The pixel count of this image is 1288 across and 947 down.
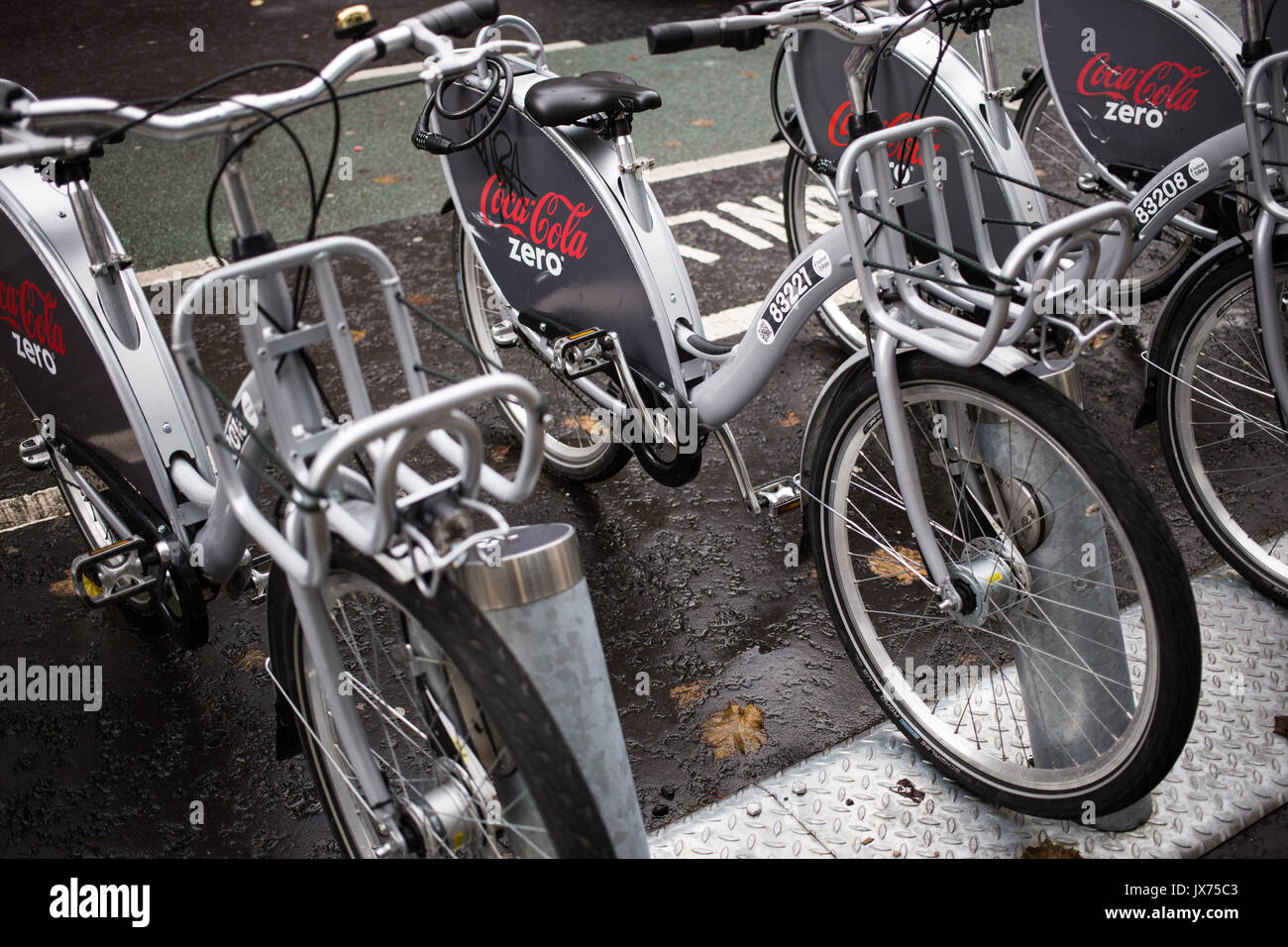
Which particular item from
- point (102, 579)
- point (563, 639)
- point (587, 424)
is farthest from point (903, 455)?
point (102, 579)

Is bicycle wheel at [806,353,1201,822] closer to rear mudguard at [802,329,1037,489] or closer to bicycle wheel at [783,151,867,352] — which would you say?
rear mudguard at [802,329,1037,489]

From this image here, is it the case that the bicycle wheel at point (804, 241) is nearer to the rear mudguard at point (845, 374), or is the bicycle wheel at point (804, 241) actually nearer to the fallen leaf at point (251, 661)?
the rear mudguard at point (845, 374)

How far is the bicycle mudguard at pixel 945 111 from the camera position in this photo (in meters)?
3.49

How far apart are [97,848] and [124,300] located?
1280 mm

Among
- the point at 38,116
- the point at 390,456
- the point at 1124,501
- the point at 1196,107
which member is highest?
the point at 38,116

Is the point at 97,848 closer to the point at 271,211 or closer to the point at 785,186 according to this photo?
the point at 785,186

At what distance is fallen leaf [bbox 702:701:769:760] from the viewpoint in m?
2.95

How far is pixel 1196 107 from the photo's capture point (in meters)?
3.63

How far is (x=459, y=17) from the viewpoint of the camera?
2.50 meters

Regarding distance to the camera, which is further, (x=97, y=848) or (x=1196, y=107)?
(x=1196, y=107)

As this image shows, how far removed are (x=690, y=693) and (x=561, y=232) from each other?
1.33 m

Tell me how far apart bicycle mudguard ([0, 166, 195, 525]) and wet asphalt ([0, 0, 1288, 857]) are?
60 centimetres

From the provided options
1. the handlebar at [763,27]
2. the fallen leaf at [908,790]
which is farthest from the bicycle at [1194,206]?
A: the fallen leaf at [908,790]
